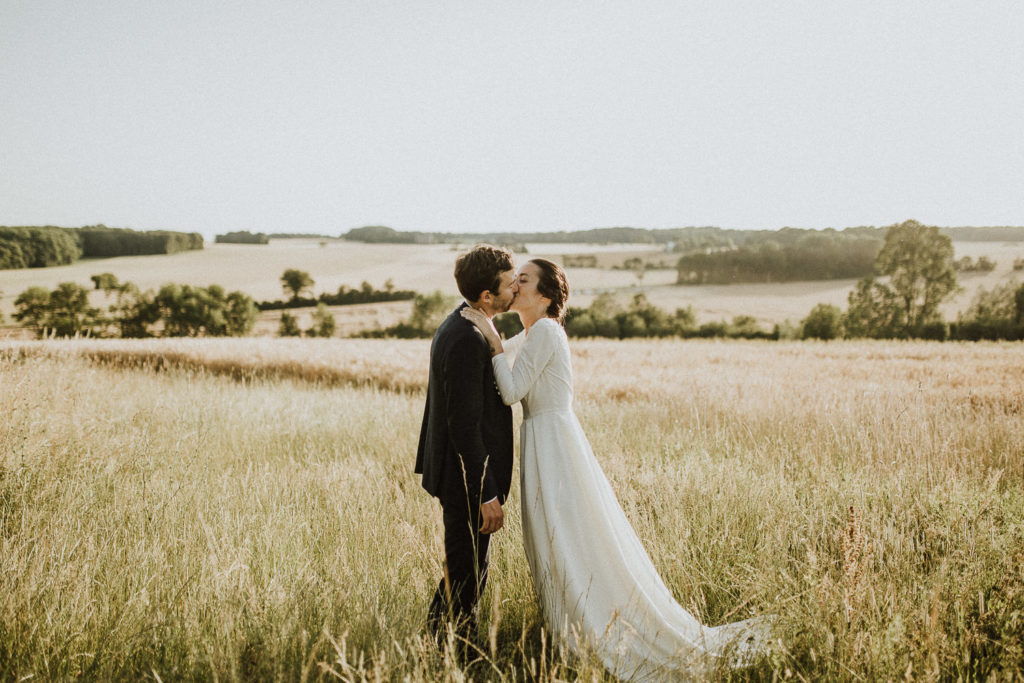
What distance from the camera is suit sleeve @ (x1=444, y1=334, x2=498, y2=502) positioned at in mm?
2773

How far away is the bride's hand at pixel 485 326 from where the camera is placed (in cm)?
288

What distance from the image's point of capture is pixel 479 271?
293 cm

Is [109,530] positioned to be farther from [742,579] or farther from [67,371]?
[67,371]

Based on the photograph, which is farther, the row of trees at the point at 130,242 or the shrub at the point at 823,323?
the row of trees at the point at 130,242

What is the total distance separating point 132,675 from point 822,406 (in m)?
8.58

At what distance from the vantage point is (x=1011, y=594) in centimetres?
282

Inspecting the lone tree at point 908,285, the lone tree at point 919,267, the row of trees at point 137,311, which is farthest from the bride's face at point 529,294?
the row of trees at point 137,311

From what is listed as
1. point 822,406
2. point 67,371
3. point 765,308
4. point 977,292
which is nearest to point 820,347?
point 822,406

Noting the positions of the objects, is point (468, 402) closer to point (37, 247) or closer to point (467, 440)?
point (467, 440)

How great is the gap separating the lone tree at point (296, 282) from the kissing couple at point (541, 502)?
65.5 m

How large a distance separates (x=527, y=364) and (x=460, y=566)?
1178 millimetres

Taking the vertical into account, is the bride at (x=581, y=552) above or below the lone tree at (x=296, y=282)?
below

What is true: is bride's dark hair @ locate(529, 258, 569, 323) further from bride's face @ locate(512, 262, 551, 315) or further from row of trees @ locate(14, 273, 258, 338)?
row of trees @ locate(14, 273, 258, 338)

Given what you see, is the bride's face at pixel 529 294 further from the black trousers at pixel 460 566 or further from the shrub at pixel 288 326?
the shrub at pixel 288 326
